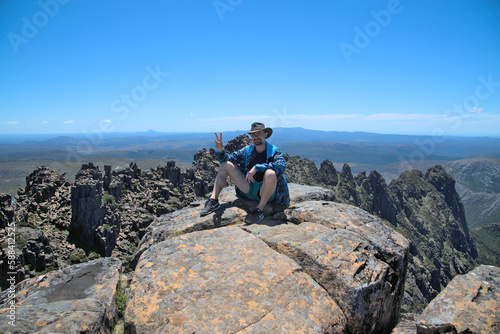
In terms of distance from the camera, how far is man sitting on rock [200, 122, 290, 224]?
10.1m

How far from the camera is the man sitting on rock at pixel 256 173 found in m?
10.1

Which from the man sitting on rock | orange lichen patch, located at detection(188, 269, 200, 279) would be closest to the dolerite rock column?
the man sitting on rock

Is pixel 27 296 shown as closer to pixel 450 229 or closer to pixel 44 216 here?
pixel 44 216

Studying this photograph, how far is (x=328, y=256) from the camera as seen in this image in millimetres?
7570

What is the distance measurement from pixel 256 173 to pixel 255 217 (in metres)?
1.93

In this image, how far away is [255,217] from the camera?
10188mm

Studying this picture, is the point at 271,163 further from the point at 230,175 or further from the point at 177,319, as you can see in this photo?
the point at 177,319

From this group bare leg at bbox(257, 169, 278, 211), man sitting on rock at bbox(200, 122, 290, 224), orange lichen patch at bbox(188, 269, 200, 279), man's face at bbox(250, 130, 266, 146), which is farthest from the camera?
man's face at bbox(250, 130, 266, 146)

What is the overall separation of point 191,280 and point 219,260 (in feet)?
3.52

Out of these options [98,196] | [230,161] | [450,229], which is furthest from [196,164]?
[450,229]

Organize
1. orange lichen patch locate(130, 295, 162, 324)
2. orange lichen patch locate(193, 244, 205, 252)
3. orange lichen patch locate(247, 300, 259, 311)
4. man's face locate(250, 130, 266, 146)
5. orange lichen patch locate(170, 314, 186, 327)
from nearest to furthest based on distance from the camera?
1. orange lichen patch locate(170, 314, 186, 327)
2. orange lichen patch locate(130, 295, 162, 324)
3. orange lichen patch locate(247, 300, 259, 311)
4. orange lichen patch locate(193, 244, 205, 252)
5. man's face locate(250, 130, 266, 146)

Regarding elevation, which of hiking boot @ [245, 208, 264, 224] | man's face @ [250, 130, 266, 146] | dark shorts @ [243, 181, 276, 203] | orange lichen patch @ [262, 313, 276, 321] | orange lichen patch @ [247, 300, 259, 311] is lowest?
orange lichen patch @ [262, 313, 276, 321]

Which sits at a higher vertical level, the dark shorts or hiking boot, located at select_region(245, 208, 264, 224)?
the dark shorts

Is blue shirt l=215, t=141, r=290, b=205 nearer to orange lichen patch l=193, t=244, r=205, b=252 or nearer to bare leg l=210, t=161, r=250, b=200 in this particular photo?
bare leg l=210, t=161, r=250, b=200
